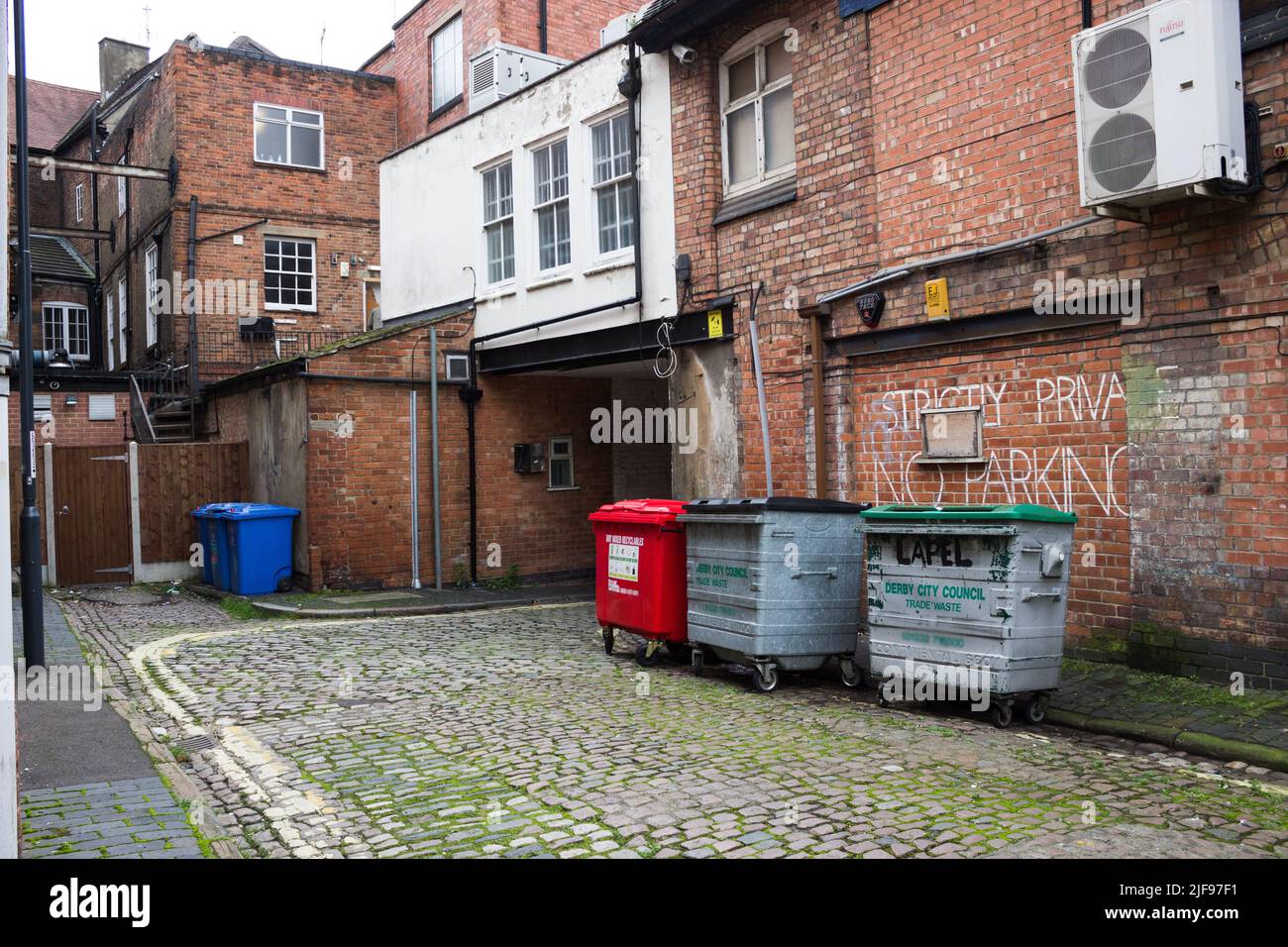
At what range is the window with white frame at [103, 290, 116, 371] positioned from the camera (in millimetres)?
28641

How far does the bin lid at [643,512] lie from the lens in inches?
359

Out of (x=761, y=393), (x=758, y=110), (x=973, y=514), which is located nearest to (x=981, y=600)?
(x=973, y=514)

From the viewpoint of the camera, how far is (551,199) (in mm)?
14562

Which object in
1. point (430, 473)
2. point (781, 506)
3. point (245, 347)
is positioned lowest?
point (781, 506)

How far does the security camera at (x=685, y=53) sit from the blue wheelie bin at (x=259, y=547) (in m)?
7.86

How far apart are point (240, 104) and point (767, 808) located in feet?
73.7

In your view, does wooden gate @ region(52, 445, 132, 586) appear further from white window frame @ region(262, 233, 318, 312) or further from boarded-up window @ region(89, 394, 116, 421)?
white window frame @ region(262, 233, 318, 312)

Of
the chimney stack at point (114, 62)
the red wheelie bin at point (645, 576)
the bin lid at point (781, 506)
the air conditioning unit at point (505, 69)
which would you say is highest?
the chimney stack at point (114, 62)

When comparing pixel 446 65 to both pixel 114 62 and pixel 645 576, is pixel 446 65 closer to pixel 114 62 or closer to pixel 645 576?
pixel 114 62

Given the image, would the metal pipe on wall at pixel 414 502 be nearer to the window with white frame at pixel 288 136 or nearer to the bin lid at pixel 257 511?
the bin lid at pixel 257 511

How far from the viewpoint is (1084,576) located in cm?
820

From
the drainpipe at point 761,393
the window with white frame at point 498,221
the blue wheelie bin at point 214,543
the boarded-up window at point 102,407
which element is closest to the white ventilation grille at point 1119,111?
the drainpipe at point 761,393

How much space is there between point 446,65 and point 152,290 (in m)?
8.47

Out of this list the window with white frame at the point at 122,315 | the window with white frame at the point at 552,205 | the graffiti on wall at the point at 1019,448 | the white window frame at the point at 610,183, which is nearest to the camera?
the graffiti on wall at the point at 1019,448
